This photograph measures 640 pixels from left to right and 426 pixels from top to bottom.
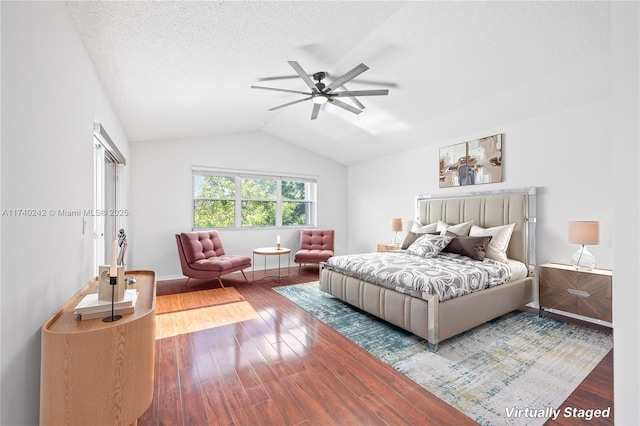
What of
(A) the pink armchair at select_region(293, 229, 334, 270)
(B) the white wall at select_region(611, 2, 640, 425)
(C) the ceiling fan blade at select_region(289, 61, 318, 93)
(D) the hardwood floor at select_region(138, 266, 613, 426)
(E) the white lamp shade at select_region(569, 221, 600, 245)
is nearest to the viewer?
(B) the white wall at select_region(611, 2, 640, 425)

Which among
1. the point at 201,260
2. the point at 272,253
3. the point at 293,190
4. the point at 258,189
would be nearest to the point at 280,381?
the point at 272,253

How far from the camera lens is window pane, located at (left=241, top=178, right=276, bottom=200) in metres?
5.67

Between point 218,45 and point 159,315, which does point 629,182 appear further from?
point 159,315

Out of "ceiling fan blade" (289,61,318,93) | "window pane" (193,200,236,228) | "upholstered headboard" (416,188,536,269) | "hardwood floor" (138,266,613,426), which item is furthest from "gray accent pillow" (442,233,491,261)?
"window pane" (193,200,236,228)

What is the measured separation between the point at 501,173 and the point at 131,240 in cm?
571

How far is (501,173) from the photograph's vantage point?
382 cm

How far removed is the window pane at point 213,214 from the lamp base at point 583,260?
16.9 ft

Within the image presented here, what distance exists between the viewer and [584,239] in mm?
2826

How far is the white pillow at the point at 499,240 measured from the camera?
335 cm

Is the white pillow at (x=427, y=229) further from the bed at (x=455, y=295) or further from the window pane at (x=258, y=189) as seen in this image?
the window pane at (x=258, y=189)

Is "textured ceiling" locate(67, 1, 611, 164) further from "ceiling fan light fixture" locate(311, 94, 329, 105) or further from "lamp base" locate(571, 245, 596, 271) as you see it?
"lamp base" locate(571, 245, 596, 271)

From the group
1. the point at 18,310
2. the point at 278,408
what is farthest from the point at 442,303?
the point at 18,310

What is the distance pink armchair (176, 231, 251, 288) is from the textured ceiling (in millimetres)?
1808

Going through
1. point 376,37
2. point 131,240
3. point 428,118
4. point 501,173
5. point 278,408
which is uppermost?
point 376,37
